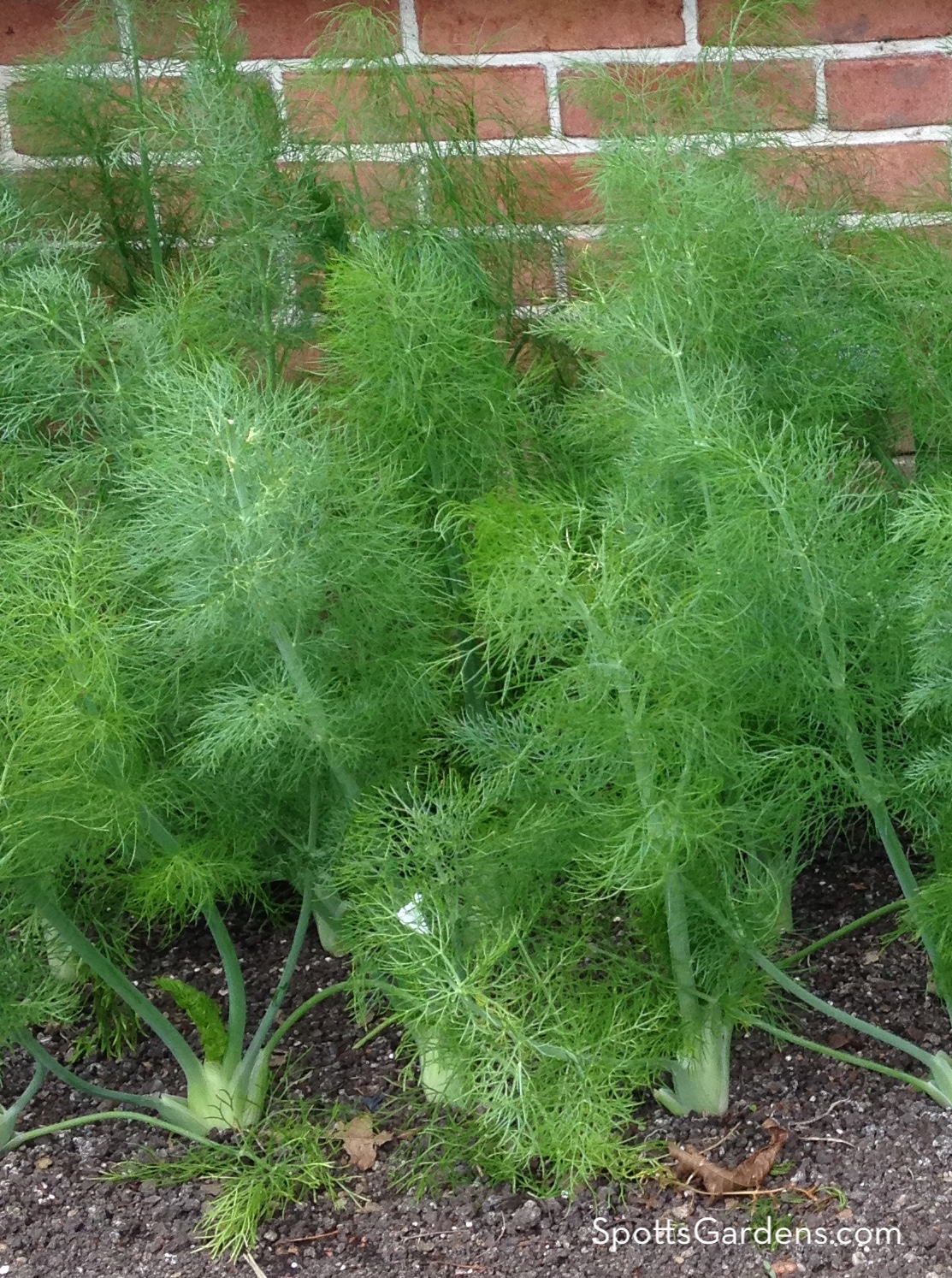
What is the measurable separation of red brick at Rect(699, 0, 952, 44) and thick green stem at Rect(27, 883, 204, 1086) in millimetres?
1094

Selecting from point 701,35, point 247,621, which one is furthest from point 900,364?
point 247,621

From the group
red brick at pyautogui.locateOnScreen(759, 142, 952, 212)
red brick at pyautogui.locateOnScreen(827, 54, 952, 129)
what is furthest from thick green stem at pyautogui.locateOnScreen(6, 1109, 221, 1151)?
red brick at pyautogui.locateOnScreen(827, 54, 952, 129)

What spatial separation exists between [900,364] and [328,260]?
0.52 m

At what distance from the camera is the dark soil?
93 centimetres

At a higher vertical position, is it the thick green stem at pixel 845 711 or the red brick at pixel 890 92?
the red brick at pixel 890 92

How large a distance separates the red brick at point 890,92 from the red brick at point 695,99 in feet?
0.17

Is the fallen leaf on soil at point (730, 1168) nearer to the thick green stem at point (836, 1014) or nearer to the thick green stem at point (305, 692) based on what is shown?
the thick green stem at point (836, 1014)

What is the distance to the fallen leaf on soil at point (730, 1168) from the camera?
3.18 ft

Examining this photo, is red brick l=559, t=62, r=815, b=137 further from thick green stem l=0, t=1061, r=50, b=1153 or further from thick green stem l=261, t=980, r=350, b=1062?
thick green stem l=0, t=1061, r=50, b=1153

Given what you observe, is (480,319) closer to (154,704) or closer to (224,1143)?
(154,704)

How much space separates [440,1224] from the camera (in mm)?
974

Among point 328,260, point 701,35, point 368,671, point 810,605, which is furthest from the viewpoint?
point 701,35

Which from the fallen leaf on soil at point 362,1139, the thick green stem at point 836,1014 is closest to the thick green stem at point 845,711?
the thick green stem at point 836,1014

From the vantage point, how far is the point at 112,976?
3.37ft
